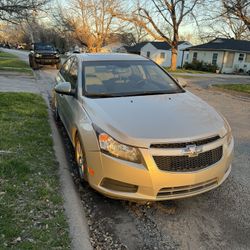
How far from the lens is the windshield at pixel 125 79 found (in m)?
4.50

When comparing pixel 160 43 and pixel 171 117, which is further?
pixel 160 43

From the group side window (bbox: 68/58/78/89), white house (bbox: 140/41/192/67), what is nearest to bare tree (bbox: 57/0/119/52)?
white house (bbox: 140/41/192/67)

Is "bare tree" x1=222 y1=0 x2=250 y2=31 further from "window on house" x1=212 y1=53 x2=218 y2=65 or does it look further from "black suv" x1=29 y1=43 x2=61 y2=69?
"window on house" x1=212 y1=53 x2=218 y2=65

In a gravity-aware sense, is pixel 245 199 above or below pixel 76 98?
below

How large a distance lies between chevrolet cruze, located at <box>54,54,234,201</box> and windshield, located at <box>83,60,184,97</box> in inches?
6.9

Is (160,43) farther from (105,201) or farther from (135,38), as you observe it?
(105,201)

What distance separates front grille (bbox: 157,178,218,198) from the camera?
3.19m

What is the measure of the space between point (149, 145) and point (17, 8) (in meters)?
16.1

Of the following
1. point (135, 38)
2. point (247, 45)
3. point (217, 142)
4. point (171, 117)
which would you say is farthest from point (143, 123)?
point (135, 38)

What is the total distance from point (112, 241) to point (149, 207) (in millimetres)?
748

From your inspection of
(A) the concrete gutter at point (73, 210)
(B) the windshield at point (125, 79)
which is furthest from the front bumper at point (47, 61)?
(A) the concrete gutter at point (73, 210)

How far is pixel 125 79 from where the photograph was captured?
4.86 m

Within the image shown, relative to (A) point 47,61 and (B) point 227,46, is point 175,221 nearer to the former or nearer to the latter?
(A) point 47,61

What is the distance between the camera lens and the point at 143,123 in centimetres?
339
